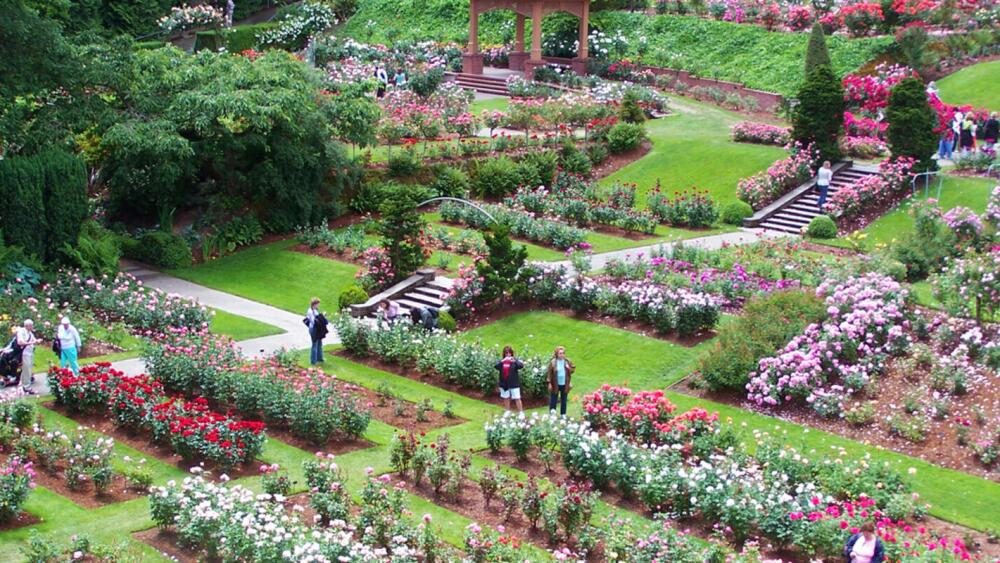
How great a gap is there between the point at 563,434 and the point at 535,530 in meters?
1.95

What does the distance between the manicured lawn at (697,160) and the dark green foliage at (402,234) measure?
9300 millimetres

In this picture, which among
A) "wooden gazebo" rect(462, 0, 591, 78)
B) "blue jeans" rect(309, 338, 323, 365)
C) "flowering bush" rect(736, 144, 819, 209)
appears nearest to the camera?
"blue jeans" rect(309, 338, 323, 365)

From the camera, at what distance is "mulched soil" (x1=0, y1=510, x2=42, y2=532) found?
581 inches

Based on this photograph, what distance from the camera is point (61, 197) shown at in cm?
2727

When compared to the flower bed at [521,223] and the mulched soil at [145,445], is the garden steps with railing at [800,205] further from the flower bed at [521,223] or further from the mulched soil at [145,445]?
the mulched soil at [145,445]

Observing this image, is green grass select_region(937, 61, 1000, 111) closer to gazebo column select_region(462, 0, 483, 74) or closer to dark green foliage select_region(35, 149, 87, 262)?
gazebo column select_region(462, 0, 483, 74)

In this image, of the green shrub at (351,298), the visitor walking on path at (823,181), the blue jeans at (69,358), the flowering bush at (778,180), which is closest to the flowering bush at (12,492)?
the blue jeans at (69,358)

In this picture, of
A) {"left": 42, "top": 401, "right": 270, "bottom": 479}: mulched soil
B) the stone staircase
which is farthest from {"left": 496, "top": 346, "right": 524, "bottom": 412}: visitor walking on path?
the stone staircase

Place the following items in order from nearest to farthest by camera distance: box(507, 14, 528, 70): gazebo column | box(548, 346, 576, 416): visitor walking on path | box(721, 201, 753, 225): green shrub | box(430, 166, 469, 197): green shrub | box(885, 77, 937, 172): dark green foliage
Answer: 1. box(548, 346, 576, 416): visitor walking on path
2. box(885, 77, 937, 172): dark green foliage
3. box(721, 201, 753, 225): green shrub
4. box(430, 166, 469, 197): green shrub
5. box(507, 14, 528, 70): gazebo column

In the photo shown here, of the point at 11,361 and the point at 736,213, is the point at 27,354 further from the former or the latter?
the point at 736,213

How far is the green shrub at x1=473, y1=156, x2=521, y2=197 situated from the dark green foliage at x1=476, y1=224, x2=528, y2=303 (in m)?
9.07

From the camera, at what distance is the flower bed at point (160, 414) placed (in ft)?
54.6

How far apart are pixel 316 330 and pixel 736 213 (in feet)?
43.0

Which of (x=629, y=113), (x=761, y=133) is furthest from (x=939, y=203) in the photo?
(x=629, y=113)
